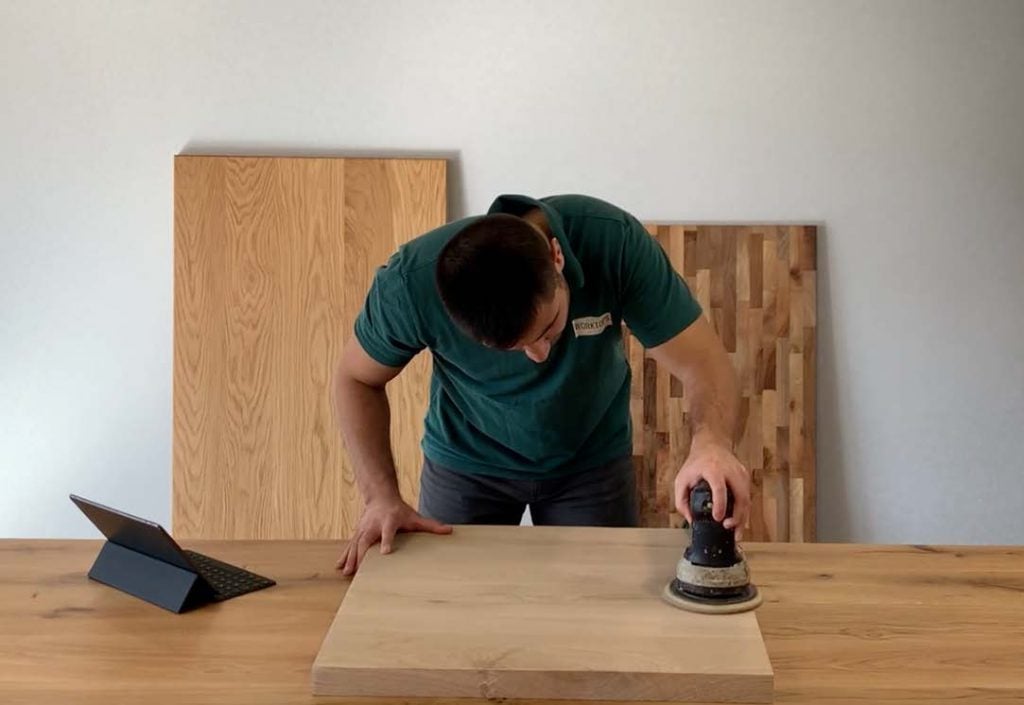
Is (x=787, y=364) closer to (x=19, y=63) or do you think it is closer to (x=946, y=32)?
(x=946, y=32)

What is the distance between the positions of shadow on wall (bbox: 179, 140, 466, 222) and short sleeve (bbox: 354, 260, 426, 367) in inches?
53.8

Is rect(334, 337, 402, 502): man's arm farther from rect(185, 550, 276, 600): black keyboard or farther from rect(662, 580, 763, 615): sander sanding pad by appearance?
rect(662, 580, 763, 615): sander sanding pad

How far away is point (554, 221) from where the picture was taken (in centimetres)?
192

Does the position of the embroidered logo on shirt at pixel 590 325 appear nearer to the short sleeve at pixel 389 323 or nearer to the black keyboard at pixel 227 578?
the short sleeve at pixel 389 323

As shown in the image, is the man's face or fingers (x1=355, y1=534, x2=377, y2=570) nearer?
the man's face

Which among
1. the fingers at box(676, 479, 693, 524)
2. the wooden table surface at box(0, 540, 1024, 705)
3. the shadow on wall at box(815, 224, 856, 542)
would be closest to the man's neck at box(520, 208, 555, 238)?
the fingers at box(676, 479, 693, 524)

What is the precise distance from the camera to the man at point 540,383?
75.4 inches

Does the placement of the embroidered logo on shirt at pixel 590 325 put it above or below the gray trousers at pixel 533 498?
above

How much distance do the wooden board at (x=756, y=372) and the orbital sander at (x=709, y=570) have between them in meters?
1.84

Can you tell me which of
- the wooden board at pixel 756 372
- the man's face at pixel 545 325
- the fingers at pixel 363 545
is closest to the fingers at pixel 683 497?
the man's face at pixel 545 325

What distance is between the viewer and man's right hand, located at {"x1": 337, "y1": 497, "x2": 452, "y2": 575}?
5.73ft

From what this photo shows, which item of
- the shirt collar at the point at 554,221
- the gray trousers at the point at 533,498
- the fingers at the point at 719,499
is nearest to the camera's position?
the fingers at the point at 719,499

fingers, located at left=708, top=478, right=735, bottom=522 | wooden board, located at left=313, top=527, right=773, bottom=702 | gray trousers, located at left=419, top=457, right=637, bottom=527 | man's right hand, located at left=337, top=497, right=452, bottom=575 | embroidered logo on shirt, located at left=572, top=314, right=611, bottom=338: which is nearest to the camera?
wooden board, located at left=313, top=527, right=773, bottom=702

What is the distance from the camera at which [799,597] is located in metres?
1.62
